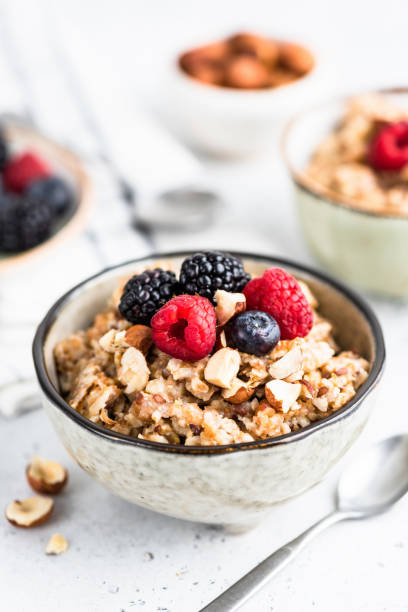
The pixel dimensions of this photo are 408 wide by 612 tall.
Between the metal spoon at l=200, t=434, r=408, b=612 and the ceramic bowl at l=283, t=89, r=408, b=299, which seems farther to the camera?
the ceramic bowl at l=283, t=89, r=408, b=299

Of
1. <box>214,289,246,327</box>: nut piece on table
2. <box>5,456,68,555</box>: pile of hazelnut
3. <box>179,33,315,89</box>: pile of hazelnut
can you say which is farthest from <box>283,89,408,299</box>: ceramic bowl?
<box>5,456,68,555</box>: pile of hazelnut

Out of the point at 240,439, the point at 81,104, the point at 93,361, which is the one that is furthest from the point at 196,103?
the point at 240,439

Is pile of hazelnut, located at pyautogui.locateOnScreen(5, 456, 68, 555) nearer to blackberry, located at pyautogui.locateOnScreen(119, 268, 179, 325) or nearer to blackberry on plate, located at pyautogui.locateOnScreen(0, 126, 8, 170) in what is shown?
blackberry, located at pyautogui.locateOnScreen(119, 268, 179, 325)

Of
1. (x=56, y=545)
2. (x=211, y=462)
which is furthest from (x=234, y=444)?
(x=56, y=545)

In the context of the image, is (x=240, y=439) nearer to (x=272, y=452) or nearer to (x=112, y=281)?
(x=272, y=452)

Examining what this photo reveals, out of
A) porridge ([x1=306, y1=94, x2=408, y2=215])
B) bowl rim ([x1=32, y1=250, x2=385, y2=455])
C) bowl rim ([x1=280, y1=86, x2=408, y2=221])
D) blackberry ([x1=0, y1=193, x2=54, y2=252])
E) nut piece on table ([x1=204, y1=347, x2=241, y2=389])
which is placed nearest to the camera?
bowl rim ([x1=32, y1=250, x2=385, y2=455])

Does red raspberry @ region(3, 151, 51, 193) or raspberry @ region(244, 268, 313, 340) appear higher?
raspberry @ region(244, 268, 313, 340)

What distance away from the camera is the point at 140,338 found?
4.11 feet

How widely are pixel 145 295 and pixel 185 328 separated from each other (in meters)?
0.11

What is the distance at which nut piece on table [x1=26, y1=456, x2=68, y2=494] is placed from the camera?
1.38 m

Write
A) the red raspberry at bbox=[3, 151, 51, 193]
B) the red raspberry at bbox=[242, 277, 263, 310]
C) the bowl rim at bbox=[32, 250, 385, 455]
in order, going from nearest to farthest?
1. the bowl rim at bbox=[32, 250, 385, 455]
2. the red raspberry at bbox=[242, 277, 263, 310]
3. the red raspberry at bbox=[3, 151, 51, 193]

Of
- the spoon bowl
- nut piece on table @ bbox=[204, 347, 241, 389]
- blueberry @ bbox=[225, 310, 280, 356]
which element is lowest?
the spoon bowl

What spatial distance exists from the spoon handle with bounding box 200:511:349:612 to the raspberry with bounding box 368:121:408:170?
108 centimetres

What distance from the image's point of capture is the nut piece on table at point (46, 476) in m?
1.38
